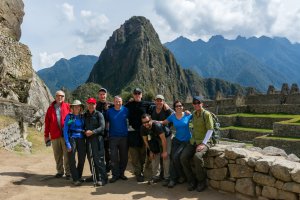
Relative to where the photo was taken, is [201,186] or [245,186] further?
[201,186]

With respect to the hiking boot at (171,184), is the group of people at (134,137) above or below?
above

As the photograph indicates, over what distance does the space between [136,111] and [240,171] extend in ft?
9.09

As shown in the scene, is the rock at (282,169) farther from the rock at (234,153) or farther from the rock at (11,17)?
the rock at (11,17)

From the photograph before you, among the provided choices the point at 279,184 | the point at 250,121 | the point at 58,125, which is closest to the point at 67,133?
the point at 58,125

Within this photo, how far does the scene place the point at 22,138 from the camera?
16375 mm

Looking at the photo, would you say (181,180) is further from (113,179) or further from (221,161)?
(113,179)

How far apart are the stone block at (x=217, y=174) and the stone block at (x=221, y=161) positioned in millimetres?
85

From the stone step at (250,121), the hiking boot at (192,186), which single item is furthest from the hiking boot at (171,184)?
the stone step at (250,121)

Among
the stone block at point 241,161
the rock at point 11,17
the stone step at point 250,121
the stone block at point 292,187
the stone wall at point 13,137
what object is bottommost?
the stone block at point 292,187

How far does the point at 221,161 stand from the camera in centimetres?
849

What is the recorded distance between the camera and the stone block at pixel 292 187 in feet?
23.2

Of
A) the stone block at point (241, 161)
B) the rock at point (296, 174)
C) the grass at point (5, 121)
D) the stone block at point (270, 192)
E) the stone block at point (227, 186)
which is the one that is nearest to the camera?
the rock at point (296, 174)

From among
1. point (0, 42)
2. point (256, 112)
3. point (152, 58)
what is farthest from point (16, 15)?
point (152, 58)

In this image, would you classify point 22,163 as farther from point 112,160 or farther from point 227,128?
point 227,128
